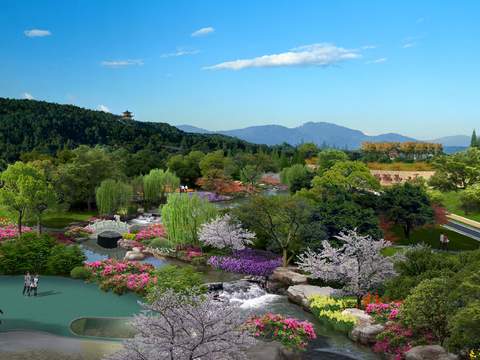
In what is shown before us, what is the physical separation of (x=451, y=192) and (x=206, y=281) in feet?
152

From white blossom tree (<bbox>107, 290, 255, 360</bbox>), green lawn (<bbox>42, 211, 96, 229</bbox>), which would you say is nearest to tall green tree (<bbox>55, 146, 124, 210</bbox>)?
green lawn (<bbox>42, 211, 96, 229</bbox>)

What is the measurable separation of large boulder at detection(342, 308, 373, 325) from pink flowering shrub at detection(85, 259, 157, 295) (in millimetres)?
10198

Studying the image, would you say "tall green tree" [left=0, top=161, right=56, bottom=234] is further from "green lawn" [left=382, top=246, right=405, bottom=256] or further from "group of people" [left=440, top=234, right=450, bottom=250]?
"group of people" [left=440, top=234, right=450, bottom=250]

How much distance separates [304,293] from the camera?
25.2 m

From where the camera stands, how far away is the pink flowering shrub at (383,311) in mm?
20175

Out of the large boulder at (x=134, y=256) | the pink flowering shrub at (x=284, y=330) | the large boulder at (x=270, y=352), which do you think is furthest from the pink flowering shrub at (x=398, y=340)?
the large boulder at (x=134, y=256)

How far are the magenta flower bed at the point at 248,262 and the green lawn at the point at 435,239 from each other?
Result: 1233 cm

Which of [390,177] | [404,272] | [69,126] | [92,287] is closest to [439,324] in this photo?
[404,272]

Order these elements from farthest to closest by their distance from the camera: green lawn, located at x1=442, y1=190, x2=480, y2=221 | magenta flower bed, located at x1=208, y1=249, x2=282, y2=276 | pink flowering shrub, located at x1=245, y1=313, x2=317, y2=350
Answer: green lawn, located at x1=442, y1=190, x2=480, y2=221 → magenta flower bed, located at x1=208, y1=249, x2=282, y2=276 → pink flowering shrub, located at x1=245, y1=313, x2=317, y2=350

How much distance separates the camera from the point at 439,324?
17453 millimetres

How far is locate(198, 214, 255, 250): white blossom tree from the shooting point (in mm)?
31219

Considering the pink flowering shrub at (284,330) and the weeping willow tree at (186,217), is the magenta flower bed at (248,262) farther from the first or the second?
the pink flowering shrub at (284,330)

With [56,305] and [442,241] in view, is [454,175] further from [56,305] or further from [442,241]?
[56,305]

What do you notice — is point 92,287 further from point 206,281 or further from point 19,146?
point 19,146
